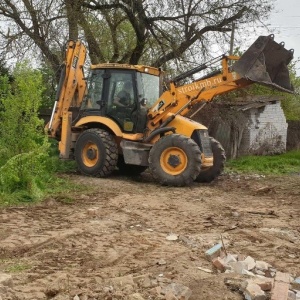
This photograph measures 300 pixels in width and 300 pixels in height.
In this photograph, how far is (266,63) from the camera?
411 inches

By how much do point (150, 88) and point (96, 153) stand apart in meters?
1.90

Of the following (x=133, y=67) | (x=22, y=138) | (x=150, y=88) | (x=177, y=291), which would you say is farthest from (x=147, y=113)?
(x=177, y=291)

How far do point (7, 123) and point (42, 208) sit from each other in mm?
1905

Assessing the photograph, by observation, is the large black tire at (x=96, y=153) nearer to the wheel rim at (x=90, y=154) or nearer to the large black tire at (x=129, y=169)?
the wheel rim at (x=90, y=154)

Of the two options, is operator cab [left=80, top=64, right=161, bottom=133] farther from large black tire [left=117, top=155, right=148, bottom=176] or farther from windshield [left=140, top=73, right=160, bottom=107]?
large black tire [left=117, top=155, right=148, bottom=176]

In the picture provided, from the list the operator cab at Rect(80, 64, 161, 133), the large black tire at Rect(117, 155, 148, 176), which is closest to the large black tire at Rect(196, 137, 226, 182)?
the large black tire at Rect(117, 155, 148, 176)

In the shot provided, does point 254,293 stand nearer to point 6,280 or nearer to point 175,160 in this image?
point 6,280

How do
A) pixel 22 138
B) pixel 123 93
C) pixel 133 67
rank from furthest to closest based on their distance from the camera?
pixel 123 93
pixel 133 67
pixel 22 138

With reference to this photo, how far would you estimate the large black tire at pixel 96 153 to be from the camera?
1135cm

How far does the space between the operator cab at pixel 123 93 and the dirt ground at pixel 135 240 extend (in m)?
1.81

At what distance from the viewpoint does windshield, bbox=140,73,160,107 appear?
1151cm

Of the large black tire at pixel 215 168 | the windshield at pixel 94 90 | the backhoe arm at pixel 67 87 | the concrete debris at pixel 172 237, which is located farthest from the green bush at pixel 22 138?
the large black tire at pixel 215 168

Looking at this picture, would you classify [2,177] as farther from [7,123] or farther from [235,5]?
[235,5]

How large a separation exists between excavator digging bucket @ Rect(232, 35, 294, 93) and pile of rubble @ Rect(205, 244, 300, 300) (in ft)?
18.1
